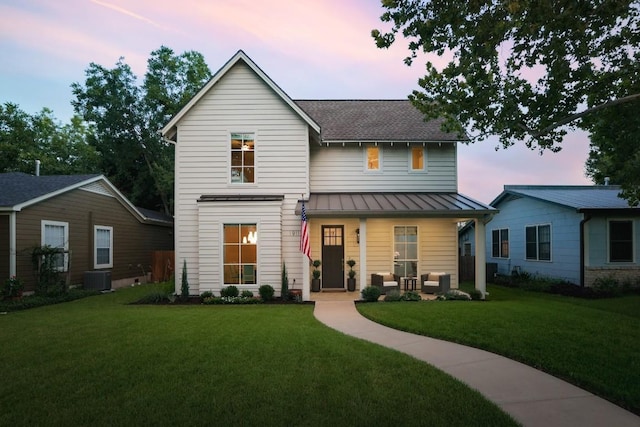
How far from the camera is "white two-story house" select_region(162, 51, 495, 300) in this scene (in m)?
13.1

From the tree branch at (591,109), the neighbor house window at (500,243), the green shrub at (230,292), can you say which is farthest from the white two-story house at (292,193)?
the neighbor house window at (500,243)

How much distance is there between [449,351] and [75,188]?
633 inches

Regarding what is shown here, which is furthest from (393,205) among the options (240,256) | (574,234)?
(574,234)

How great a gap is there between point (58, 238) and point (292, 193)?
9.84m

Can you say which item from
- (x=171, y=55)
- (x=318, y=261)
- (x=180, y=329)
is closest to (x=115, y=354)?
(x=180, y=329)

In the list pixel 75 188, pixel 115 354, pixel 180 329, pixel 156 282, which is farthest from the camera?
pixel 156 282

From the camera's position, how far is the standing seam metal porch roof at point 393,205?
12297 millimetres

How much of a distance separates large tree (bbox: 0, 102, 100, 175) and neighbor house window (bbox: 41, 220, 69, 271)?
1921 cm

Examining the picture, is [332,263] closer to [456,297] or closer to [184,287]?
[456,297]

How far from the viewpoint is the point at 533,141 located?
1001cm

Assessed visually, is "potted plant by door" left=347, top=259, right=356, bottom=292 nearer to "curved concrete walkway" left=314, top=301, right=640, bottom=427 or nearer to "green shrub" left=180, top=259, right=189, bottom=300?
"green shrub" left=180, top=259, right=189, bottom=300

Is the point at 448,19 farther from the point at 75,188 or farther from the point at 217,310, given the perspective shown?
the point at 75,188

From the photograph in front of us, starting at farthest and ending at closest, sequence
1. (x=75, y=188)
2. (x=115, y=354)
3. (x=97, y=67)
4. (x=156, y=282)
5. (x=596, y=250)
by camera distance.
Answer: (x=97, y=67), (x=156, y=282), (x=75, y=188), (x=596, y=250), (x=115, y=354)

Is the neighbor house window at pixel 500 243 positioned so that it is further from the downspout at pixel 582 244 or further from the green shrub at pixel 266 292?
the green shrub at pixel 266 292
